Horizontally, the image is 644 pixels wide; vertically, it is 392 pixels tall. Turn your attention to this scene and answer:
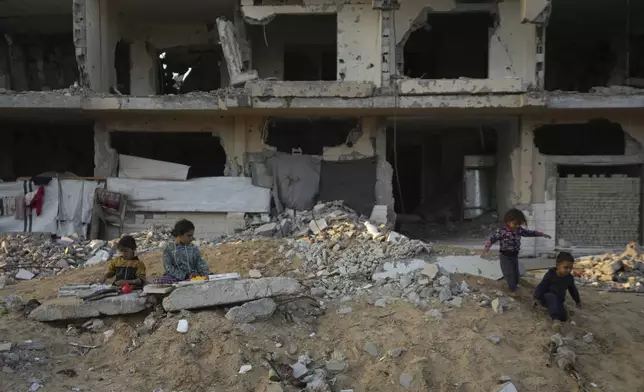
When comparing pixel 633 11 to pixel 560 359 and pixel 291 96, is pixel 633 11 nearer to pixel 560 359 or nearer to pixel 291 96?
pixel 291 96

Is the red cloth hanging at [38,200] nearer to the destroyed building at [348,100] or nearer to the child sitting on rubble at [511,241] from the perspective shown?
the destroyed building at [348,100]

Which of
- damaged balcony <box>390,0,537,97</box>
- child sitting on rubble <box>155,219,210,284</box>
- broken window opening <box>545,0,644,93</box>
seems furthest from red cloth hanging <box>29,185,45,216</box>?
broken window opening <box>545,0,644,93</box>

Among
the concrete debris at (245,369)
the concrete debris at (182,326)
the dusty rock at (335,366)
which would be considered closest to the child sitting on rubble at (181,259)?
the concrete debris at (182,326)

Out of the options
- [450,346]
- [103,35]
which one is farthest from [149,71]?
[450,346]

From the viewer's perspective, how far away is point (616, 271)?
8859 mm

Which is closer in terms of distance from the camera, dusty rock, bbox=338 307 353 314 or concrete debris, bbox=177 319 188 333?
concrete debris, bbox=177 319 188 333

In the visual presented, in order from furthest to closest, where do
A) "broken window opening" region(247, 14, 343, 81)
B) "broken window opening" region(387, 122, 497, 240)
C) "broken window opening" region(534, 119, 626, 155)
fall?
"broken window opening" region(387, 122, 497, 240), "broken window opening" region(534, 119, 626, 155), "broken window opening" region(247, 14, 343, 81)

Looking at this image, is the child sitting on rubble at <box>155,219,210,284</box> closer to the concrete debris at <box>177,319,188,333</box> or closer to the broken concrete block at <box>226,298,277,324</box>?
the concrete debris at <box>177,319,188,333</box>

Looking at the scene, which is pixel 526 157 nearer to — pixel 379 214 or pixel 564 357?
pixel 379 214

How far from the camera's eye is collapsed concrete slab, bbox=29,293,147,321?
5.74 meters

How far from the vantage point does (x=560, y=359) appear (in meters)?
5.55

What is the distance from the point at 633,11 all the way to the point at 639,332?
1022 cm

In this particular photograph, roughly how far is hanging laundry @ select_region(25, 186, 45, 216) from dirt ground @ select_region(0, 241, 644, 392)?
22.8 ft

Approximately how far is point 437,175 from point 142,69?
904cm
